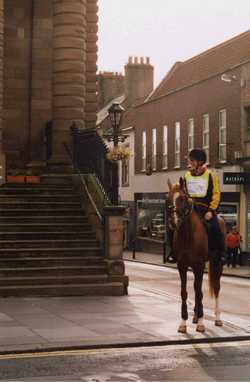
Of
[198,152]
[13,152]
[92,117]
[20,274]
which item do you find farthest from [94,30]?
[198,152]

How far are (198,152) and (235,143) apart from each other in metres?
26.4

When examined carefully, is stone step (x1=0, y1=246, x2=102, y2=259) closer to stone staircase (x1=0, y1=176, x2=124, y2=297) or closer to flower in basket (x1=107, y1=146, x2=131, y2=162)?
stone staircase (x1=0, y1=176, x2=124, y2=297)

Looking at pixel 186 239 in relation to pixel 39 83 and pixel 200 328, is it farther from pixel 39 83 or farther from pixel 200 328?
pixel 39 83

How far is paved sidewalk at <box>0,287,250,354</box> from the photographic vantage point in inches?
407

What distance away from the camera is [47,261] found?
1662cm

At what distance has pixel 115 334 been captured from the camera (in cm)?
1095

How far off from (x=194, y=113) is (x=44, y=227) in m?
27.2

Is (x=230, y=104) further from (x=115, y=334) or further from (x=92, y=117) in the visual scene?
(x=115, y=334)

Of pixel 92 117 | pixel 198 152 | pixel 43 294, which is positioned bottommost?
pixel 43 294

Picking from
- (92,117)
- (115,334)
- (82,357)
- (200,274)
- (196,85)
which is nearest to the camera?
(82,357)

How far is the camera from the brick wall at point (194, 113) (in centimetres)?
3788

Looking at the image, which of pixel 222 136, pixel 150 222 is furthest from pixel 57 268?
pixel 150 222

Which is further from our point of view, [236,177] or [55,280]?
[236,177]

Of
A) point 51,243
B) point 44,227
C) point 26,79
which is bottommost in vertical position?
point 51,243
